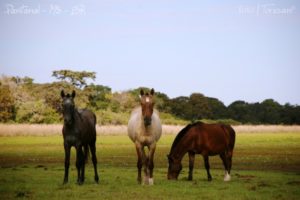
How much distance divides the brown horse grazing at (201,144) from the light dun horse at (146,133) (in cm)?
99

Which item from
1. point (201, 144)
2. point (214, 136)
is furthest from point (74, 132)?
point (214, 136)

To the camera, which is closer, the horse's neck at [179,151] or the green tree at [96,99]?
the horse's neck at [179,151]

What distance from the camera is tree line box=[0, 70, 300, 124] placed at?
73.7 meters

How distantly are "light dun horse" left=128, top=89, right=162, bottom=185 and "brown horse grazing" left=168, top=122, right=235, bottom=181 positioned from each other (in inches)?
39.0

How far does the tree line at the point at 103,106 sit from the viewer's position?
73688mm

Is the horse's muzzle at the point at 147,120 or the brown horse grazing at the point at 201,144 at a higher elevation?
the horse's muzzle at the point at 147,120

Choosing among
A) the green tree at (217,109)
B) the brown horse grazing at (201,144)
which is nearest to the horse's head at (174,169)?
the brown horse grazing at (201,144)

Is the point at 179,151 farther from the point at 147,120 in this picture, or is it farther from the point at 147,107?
the point at 147,107

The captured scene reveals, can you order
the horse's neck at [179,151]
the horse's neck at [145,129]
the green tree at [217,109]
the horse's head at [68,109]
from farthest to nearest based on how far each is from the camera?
the green tree at [217,109] < the horse's neck at [179,151] < the horse's neck at [145,129] < the horse's head at [68,109]

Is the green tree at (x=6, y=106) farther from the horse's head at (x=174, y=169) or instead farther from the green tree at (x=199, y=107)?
the horse's head at (x=174, y=169)

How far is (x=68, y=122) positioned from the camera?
14984 mm

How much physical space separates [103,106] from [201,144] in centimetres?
7289

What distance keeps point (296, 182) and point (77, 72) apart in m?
70.5

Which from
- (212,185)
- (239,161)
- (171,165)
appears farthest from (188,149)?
(239,161)
